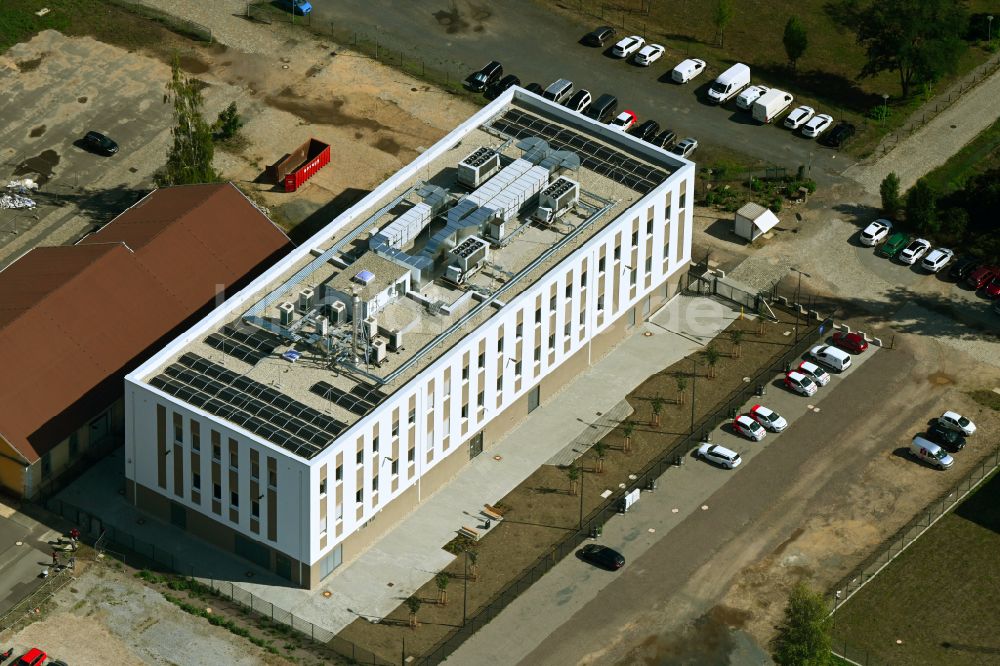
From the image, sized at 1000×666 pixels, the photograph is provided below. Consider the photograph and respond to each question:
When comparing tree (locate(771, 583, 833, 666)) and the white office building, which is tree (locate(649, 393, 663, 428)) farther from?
tree (locate(771, 583, 833, 666))

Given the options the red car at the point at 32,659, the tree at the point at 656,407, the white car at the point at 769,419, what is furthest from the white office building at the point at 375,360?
the red car at the point at 32,659

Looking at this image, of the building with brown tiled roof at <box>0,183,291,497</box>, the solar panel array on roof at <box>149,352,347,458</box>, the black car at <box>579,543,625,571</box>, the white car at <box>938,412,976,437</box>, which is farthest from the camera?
the white car at <box>938,412,976,437</box>

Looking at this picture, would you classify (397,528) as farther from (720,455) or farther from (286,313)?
(720,455)

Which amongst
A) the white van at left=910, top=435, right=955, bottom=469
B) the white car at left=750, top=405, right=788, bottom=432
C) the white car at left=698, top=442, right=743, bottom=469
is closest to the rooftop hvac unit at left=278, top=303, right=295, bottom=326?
the white car at left=698, top=442, right=743, bottom=469

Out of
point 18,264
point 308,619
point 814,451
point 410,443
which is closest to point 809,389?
point 814,451

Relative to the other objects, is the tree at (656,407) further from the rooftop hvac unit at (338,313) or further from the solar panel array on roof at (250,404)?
the solar panel array on roof at (250,404)
